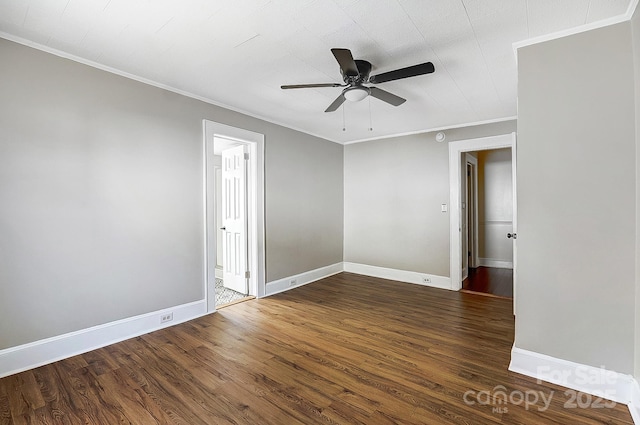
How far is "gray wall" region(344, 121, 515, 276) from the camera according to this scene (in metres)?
4.62

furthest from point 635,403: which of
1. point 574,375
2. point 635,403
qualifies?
point 574,375

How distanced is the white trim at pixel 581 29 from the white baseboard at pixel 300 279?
3.80m

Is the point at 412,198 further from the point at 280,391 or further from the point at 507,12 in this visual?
the point at 280,391

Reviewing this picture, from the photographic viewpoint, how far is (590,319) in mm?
2002

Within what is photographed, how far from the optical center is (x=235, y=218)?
437 centimetres

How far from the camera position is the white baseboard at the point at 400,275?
462 centimetres

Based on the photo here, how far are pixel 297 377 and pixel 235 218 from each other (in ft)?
8.84

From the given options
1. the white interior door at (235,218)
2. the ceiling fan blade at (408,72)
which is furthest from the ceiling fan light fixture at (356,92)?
the white interior door at (235,218)

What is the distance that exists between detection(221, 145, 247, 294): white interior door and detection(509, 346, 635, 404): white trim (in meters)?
3.31

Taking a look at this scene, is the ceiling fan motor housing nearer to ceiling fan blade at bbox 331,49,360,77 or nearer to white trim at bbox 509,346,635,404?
ceiling fan blade at bbox 331,49,360,77

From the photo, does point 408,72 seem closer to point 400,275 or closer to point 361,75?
point 361,75

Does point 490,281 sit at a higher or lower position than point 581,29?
lower

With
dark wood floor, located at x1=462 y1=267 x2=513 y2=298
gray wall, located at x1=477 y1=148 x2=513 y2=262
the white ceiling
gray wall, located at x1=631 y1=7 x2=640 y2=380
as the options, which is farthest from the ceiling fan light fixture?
gray wall, located at x1=477 y1=148 x2=513 y2=262

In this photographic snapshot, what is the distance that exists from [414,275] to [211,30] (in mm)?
4346
